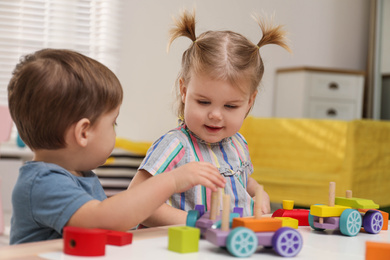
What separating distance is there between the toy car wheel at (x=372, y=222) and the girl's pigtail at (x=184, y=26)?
1.67 feet

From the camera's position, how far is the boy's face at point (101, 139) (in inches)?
28.0

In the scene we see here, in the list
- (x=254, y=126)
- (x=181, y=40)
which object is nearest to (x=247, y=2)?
(x=181, y=40)

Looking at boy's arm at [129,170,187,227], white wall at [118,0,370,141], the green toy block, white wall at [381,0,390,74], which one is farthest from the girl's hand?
white wall at [381,0,390,74]

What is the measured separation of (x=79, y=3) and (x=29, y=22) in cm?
33

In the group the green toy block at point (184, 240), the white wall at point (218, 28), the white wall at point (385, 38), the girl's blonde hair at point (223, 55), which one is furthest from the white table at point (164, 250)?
the white wall at point (385, 38)

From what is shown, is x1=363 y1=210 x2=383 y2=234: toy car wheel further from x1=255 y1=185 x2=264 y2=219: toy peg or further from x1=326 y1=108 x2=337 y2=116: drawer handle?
x1=326 y1=108 x2=337 y2=116: drawer handle

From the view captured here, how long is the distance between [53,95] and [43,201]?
0.13 meters

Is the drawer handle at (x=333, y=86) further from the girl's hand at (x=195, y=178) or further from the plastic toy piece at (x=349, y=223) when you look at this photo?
the girl's hand at (x=195, y=178)

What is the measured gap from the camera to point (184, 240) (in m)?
0.55

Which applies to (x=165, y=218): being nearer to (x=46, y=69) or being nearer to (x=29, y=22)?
(x=46, y=69)

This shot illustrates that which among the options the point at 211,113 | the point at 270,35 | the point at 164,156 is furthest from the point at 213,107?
the point at 270,35

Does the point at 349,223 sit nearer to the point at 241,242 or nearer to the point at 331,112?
the point at 241,242

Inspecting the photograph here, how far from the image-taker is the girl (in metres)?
0.96

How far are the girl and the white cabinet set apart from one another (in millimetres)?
2887
